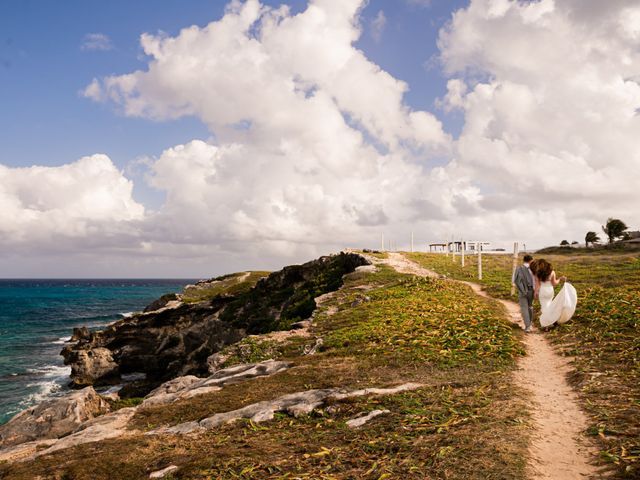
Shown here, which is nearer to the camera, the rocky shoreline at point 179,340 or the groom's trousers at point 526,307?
the rocky shoreline at point 179,340

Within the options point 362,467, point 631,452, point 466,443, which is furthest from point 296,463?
point 631,452

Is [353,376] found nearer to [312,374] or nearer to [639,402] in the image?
[312,374]

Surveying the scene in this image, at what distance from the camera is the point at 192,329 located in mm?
55844

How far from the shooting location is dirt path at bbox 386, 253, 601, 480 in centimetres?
711

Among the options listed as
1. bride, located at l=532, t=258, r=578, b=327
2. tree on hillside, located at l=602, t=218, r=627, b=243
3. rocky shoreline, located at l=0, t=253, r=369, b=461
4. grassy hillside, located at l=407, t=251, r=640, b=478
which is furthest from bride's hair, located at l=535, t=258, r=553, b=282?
tree on hillside, located at l=602, t=218, r=627, b=243

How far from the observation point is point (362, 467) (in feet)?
24.6

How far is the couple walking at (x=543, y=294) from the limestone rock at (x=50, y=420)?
63.1 ft

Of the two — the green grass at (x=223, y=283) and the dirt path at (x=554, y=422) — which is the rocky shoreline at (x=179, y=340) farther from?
the dirt path at (x=554, y=422)

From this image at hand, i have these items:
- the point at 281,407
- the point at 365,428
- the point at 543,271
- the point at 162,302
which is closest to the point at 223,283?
the point at 162,302

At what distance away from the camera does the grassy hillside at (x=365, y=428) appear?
24.9ft

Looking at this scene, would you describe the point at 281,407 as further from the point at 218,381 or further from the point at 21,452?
the point at 21,452

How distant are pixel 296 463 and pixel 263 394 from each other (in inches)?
191

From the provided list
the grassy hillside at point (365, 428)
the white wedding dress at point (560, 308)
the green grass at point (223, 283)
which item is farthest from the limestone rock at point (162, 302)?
the white wedding dress at point (560, 308)

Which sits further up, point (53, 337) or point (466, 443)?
point (466, 443)
